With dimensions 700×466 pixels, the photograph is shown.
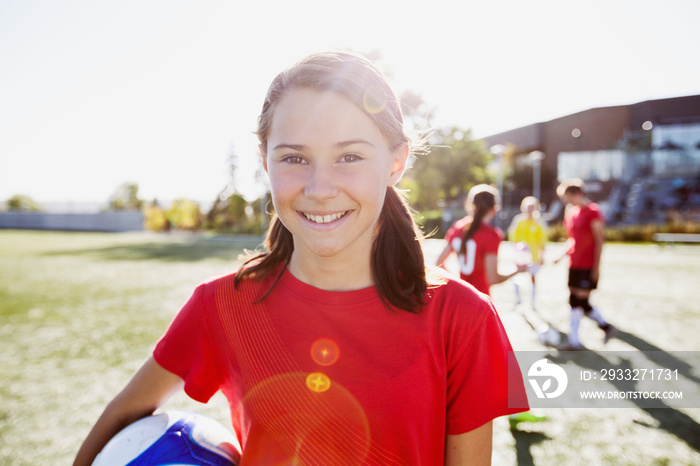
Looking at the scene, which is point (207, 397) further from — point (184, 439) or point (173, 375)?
point (184, 439)

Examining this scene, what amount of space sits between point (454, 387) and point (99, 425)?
1.30 meters

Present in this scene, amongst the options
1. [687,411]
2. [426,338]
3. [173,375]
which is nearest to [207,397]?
[173,375]

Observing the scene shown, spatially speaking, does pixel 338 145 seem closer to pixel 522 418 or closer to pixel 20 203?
pixel 522 418

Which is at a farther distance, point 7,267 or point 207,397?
point 7,267

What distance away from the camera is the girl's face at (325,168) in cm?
126

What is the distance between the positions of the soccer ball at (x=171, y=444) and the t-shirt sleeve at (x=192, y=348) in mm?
281

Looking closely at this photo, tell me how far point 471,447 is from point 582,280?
5.77 meters

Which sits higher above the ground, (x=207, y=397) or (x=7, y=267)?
(x=207, y=397)

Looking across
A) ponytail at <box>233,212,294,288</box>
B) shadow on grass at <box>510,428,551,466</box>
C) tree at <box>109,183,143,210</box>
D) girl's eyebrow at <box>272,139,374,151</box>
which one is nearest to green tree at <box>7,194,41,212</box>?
tree at <box>109,183,143,210</box>

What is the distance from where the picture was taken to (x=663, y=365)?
5.49 meters

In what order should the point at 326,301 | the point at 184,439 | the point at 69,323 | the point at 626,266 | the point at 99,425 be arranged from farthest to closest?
the point at 626,266 → the point at 69,323 → the point at 184,439 → the point at 99,425 → the point at 326,301

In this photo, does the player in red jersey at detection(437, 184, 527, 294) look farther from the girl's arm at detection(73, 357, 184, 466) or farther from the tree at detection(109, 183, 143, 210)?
the tree at detection(109, 183, 143, 210)

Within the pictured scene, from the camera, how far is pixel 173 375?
5.03ft

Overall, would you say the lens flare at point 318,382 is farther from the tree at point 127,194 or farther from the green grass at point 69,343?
the tree at point 127,194
